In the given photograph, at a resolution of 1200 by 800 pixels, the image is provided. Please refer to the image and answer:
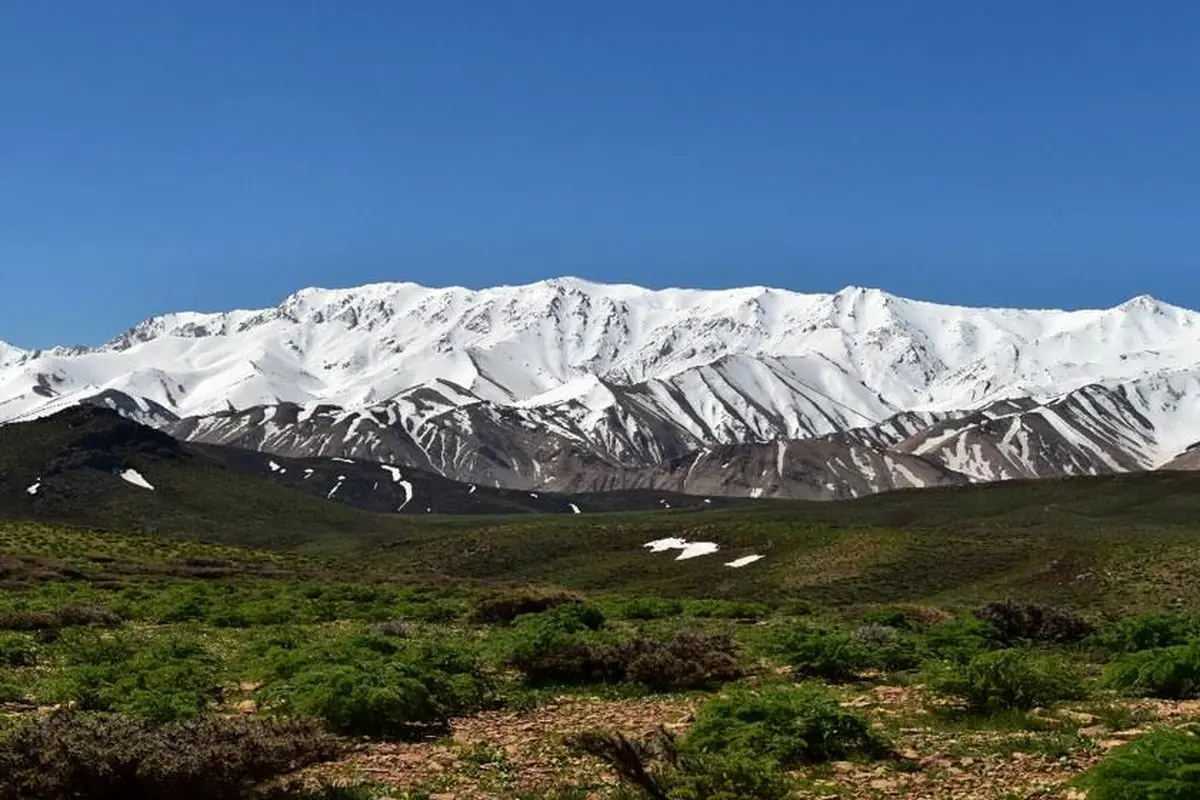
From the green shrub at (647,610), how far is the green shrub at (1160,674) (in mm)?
19791

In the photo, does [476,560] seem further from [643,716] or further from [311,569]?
[643,716]

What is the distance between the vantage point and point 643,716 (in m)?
18.5

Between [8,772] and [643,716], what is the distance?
983 centimetres

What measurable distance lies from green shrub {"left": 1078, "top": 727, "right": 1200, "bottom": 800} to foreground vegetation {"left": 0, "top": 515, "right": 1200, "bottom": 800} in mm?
22

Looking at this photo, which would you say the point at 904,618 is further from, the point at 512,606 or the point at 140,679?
the point at 140,679

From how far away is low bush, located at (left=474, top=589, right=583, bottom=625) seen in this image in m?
36.0

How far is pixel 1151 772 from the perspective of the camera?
10.3 metres

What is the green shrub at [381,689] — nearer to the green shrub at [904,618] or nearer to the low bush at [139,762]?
the low bush at [139,762]

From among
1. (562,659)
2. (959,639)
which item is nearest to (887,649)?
(959,639)

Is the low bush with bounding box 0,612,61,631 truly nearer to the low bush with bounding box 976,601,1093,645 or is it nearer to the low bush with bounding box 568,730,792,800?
the low bush with bounding box 568,730,792,800

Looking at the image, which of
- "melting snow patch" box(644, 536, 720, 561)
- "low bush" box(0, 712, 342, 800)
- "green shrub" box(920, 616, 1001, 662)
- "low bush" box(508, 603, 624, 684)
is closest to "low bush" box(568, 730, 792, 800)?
"low bush" box(0, 712, 342, 800)

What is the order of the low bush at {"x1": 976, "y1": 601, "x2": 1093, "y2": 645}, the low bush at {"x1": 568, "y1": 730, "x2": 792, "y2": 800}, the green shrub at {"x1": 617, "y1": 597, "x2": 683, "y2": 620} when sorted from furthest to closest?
1. the green shrub at {"x1": 617, "y1": 597, "x2": 683, "y2": 620}
2. the low bush at {"x1": 976, "y1": 601, "x2": 1093, "y2": 645}
3. the low bush at {"x1": 568, "y1": 730, "x2": 792, "y2": 800}

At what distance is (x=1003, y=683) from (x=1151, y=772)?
7.66 meters

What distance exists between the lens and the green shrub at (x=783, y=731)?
14.4 m
